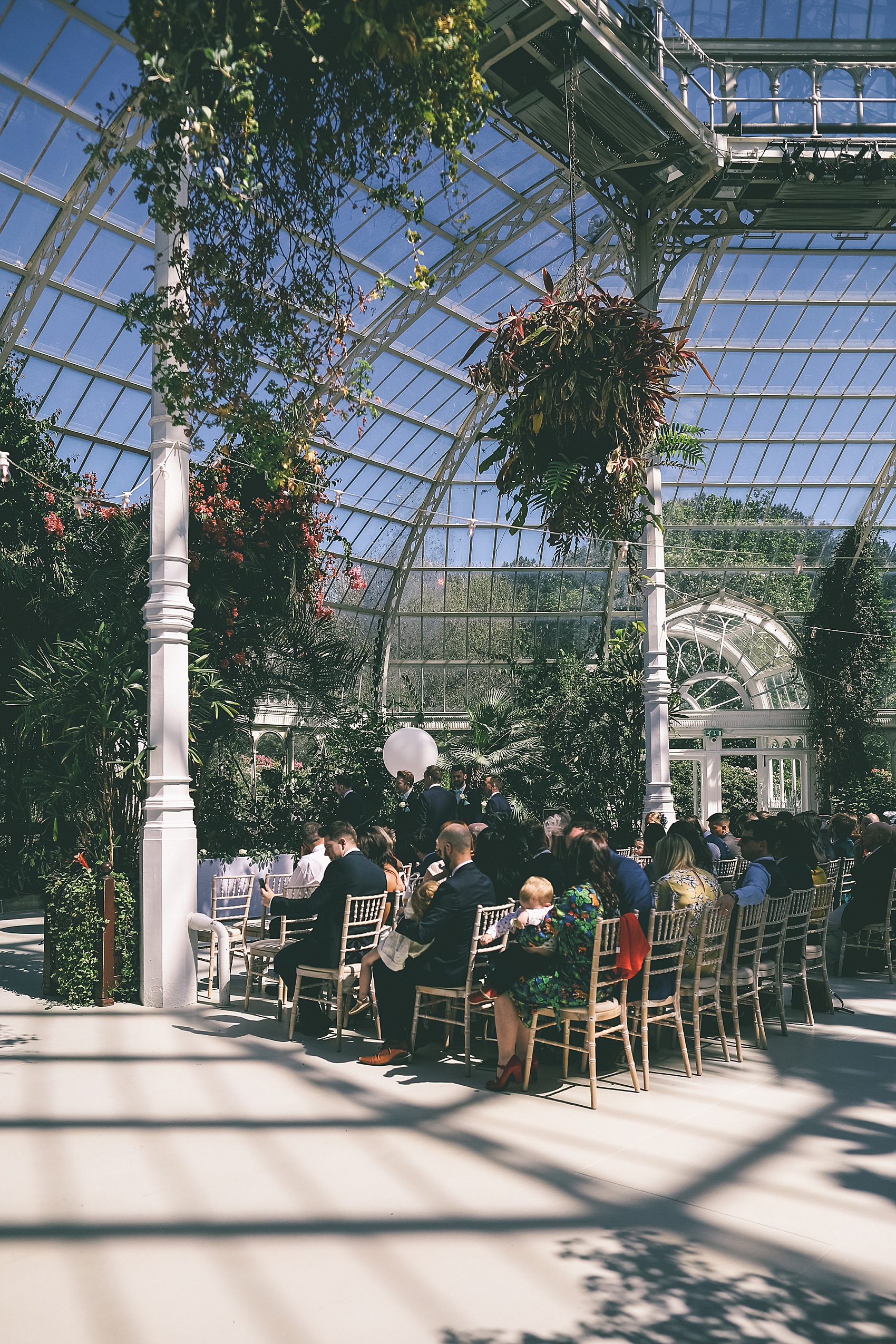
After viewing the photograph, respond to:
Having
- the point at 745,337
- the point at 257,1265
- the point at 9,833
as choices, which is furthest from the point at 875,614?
the point at 257,1265

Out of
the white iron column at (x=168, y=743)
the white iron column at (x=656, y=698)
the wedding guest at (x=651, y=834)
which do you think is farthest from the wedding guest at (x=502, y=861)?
the white iron column at (x=656, y=698)

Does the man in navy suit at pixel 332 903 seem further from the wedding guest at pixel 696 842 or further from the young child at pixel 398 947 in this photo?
the wedding guest at pixel 696 842

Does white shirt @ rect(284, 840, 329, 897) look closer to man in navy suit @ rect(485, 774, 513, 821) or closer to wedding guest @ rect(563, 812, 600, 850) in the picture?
wedding guest @ rect(563, 812, 600, 850)

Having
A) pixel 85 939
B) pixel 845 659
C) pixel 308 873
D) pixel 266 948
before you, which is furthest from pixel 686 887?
pixel 845 659

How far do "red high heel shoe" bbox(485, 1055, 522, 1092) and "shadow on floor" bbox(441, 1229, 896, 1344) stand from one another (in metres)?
1.63

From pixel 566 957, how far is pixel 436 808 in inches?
164

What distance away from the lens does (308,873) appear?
663 centimetres

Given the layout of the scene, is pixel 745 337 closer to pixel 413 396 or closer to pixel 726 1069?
pixel 413 396

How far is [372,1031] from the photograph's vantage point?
18.9 ft

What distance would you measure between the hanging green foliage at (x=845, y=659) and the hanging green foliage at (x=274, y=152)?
15025mm

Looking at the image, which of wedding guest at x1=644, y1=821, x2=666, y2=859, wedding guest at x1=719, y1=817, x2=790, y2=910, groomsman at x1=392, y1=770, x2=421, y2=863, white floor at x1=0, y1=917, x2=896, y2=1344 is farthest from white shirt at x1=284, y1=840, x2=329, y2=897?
wedding guest at x1=644, y1=821, x2=666, y2=859

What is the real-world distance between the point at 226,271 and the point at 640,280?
8379mm

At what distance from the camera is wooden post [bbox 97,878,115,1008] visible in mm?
6145

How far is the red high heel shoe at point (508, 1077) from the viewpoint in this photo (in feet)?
15.2
